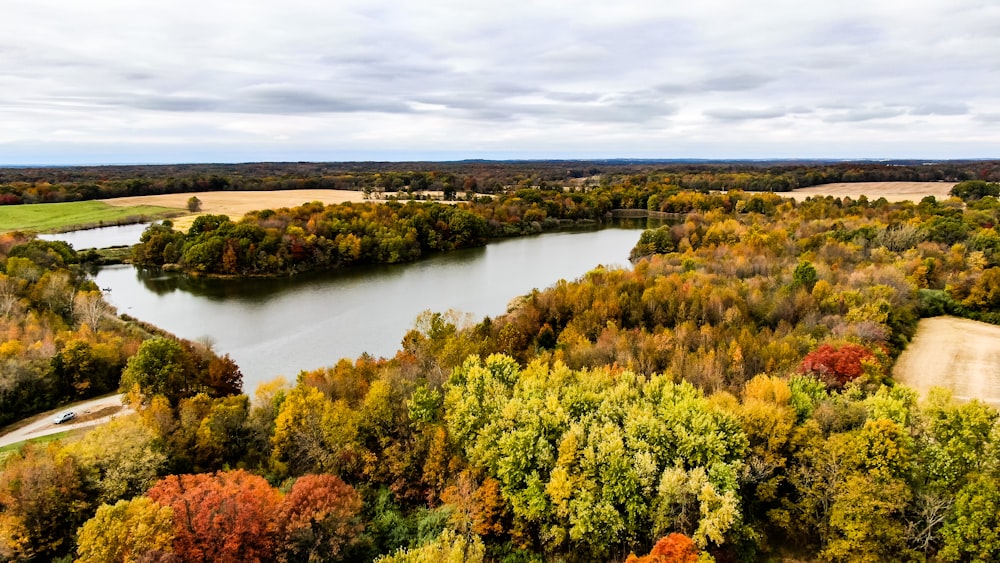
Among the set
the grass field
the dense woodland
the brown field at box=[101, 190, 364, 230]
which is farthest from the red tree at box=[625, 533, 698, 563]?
the brown field at box=[101, 190, 364, 230]

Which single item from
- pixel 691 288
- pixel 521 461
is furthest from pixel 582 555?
pixel 691 288

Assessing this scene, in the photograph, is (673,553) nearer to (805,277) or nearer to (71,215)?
(805,277)

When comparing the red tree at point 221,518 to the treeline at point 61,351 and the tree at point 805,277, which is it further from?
the tree at point 805,277

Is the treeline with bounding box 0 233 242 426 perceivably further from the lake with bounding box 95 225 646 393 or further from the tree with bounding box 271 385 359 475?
the tree with bounding box 271 385 359 475

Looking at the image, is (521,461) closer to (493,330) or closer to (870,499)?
(870,499)

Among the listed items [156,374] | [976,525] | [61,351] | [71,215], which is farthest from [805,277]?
[71,215]

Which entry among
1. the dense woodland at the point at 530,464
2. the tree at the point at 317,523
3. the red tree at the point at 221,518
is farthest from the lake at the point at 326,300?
the tree at the point at 317,523
